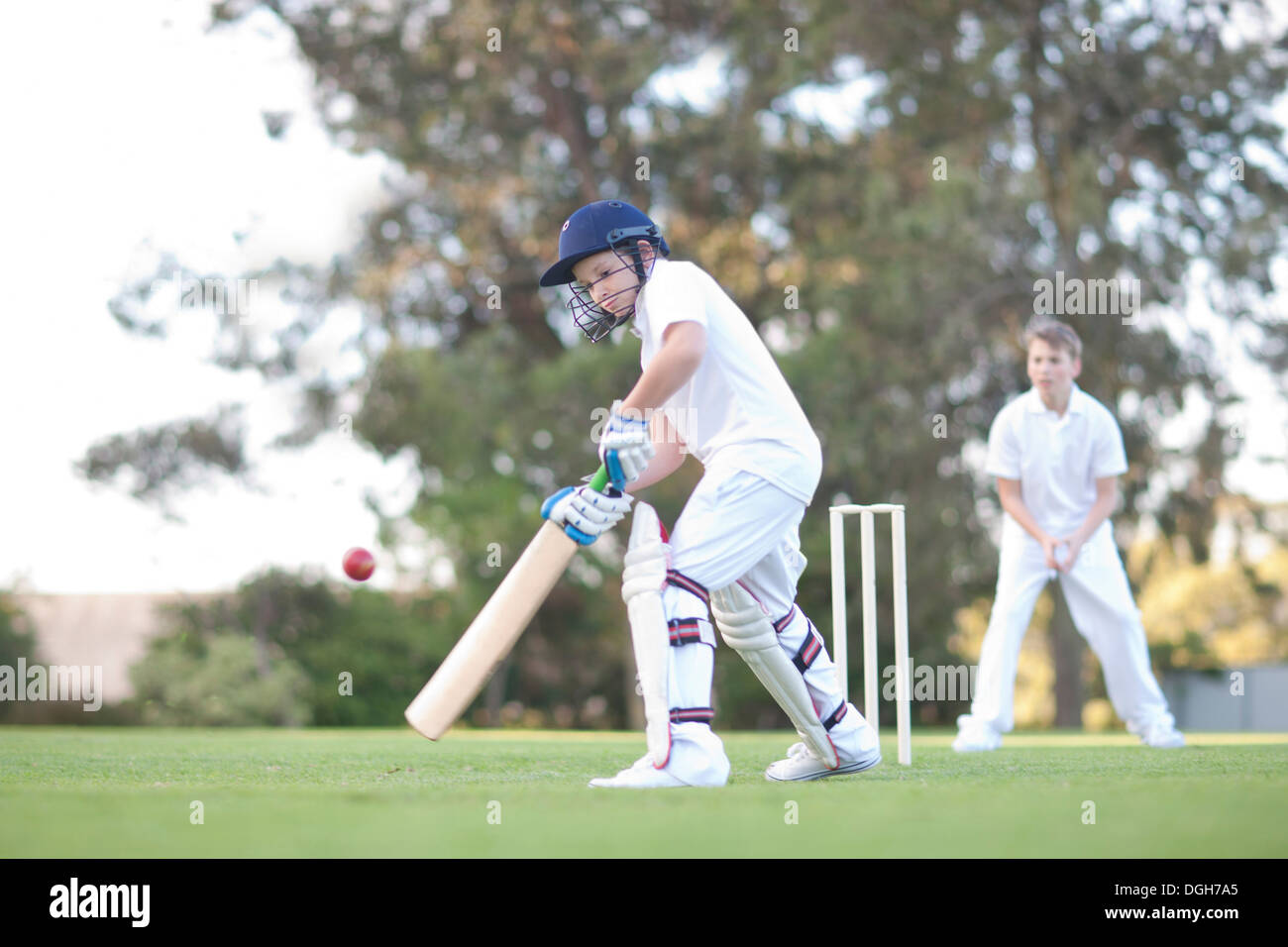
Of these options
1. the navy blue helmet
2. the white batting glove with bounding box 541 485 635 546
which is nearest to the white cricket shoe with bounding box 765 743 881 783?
the white batting glove with bounding box 541 485 635 546

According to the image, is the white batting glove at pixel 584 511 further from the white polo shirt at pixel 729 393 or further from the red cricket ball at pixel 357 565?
the red cricket ball at pixel 357 565

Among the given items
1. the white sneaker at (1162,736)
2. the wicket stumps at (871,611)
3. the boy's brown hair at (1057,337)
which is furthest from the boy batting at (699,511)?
the boy's brown hair at (1057,337)

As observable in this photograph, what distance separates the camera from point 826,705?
3859 millimetres

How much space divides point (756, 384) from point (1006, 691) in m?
→ 2.72

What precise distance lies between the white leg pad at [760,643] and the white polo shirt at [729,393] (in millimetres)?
327

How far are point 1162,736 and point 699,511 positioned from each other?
326 centimetres

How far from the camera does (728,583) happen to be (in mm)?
3600

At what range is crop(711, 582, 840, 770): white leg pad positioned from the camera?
3.65m

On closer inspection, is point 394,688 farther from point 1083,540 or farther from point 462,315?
point 1083,540

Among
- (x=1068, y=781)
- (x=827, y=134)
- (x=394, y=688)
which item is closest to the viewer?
(x=1068, y=781)

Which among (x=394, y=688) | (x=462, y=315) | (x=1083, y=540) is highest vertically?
(x=462, y=315)

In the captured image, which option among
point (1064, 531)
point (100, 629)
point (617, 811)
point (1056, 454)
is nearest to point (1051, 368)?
point (1056, 454)

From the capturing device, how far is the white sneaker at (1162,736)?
230 inches
